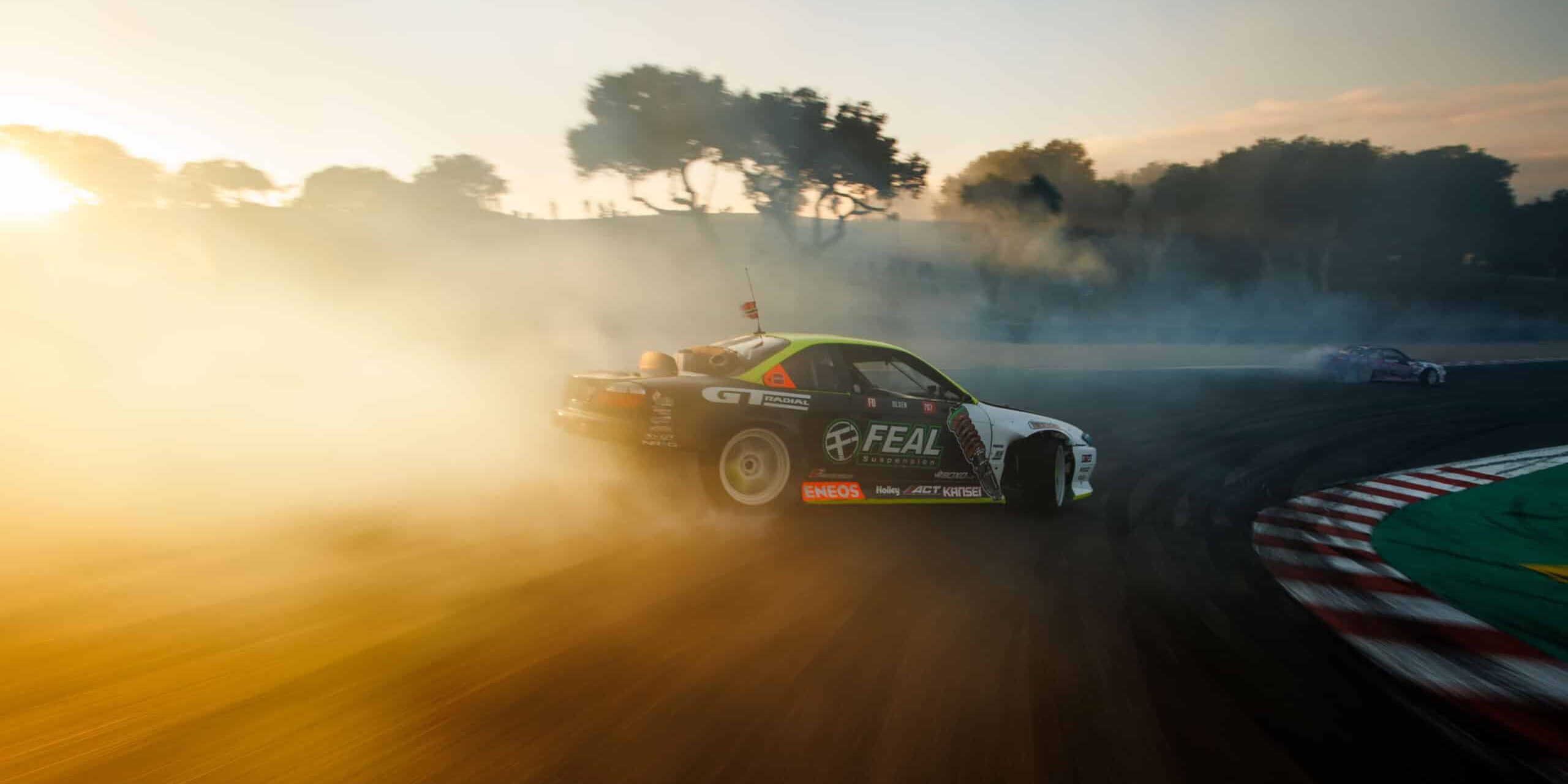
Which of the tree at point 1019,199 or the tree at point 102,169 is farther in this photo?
the tree at point 1019,199

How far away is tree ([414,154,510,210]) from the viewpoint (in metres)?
29.9

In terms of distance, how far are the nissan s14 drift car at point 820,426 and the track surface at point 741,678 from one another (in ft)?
1.78

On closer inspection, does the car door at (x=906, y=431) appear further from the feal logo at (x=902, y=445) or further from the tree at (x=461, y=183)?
the tree at (x=461, y=183)

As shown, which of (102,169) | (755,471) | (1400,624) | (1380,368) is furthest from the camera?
(1380,368)

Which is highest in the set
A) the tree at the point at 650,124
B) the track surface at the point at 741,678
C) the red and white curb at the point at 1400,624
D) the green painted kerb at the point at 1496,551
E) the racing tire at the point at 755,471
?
the tree at the point at 650,124

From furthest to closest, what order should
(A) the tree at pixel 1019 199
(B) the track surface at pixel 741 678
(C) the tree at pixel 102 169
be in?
(A) the tree at pixel 1019 199 → (C) the tree at pixel 102 169 → (B) the track surface at pixel 741 678

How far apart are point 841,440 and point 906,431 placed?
0.57 metres

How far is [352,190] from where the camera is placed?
25062 millimetres

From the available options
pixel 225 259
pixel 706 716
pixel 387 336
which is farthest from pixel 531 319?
pixel 706 716

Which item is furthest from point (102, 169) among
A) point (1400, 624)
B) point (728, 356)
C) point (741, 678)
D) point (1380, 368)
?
point (1380, 368)

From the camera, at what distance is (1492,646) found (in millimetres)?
4613

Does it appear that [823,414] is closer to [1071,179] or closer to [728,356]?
[728,356]

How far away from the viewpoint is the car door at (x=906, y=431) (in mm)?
6684

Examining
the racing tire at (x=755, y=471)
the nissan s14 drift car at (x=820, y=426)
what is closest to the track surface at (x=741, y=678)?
the racing tire at (x=755, y=471)
